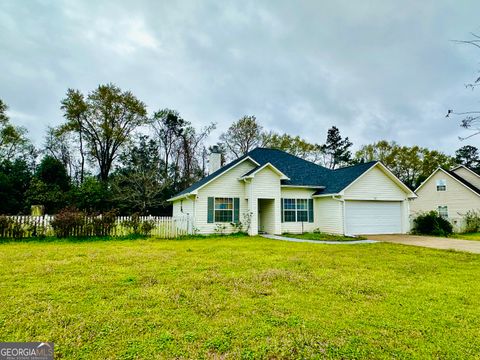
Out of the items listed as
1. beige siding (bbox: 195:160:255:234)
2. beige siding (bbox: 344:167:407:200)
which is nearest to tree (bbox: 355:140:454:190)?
beige siding (bbox: 344:167:407:200)

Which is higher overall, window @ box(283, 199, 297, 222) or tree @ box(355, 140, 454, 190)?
tree @ box(355, 140, 454, 190)

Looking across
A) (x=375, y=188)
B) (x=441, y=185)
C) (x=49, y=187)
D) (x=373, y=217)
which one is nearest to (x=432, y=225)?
(x=373, y=217)

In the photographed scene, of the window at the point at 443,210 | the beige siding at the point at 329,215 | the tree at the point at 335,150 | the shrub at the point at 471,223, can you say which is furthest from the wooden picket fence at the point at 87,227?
the tree at the point at 335,150

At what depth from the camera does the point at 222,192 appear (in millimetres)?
15336

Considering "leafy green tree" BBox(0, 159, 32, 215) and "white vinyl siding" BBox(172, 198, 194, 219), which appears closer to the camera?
"white vinyl siding" BBox(172, 198, 194, 219)

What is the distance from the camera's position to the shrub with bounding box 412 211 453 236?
15.5 metres

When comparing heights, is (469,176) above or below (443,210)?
above

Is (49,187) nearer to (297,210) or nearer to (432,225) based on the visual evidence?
(297,210)

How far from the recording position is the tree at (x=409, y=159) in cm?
3622

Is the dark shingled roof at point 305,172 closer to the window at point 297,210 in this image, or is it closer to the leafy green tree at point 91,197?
the window at point 297,210

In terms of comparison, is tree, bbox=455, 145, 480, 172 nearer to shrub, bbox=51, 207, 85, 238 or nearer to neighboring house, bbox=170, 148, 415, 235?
neighboring house, bbox=170, 148, 415, 235

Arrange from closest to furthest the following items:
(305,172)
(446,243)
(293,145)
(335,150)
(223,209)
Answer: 1. (446,243)
2. (223,209)
3. (305,172)
4. (293,145)
5. (335,150)

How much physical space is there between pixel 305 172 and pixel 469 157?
40051 millimetres

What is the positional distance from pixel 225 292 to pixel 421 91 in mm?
17214
